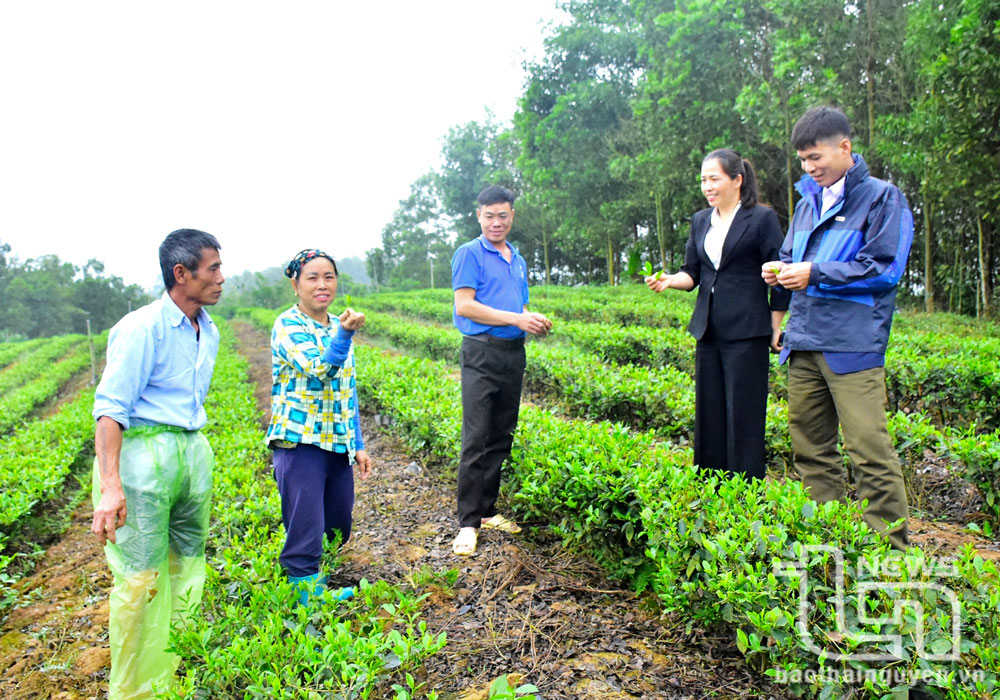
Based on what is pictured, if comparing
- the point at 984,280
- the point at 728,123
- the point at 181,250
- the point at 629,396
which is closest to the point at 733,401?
the point at 629,396

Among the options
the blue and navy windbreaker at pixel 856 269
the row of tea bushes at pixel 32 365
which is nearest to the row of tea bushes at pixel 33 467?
the blue and navy windbreaker at pixel 856 269

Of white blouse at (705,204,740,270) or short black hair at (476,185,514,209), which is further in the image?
short black hair at (476,185,514,209)

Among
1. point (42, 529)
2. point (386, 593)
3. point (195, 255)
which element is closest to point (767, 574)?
point (386, 593)

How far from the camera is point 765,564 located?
7.27 ft

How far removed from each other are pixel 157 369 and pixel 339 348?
69 cm

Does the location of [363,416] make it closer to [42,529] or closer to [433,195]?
[42,529]

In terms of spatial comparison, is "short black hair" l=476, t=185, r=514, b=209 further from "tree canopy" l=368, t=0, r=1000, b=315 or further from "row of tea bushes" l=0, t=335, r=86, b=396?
"row of tea bushes" l=0, t=335, r=86, b=396

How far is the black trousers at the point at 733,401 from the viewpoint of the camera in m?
3.10

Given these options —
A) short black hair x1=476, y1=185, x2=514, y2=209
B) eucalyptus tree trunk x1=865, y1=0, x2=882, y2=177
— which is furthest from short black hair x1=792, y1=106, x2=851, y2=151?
eucalyptus tree trunk x1=865, y1=0, x2=882, y2=177

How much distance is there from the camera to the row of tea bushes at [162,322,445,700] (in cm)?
205

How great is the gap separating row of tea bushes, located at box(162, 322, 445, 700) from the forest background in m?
2.15

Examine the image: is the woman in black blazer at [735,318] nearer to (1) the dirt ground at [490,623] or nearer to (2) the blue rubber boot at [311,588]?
(1) the dirt ground at [490,623]

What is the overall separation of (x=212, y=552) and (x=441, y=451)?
6.18 ft

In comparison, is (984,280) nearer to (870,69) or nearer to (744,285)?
(870,69)
